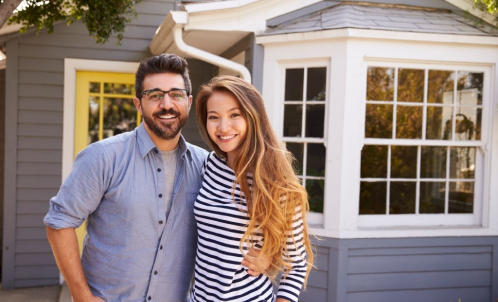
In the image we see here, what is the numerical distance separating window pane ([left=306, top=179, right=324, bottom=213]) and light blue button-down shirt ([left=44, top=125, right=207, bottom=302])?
2.35 metres

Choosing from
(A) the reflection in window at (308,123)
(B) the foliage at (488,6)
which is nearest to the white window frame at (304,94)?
(A) the reflection in window at (308,123)

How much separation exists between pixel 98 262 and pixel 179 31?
8.33 ft

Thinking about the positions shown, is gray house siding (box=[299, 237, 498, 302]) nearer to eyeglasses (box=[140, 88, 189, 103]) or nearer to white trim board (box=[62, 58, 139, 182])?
eyeglasses (box=[140, 88, 189, 103])

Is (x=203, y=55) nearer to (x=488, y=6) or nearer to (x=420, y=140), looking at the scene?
(x=420, y=140)

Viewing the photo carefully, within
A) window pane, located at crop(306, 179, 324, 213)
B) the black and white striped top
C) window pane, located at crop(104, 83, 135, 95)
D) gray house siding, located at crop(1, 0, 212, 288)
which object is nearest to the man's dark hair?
the black and white striped top

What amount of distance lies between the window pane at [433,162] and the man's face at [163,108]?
2937 mm

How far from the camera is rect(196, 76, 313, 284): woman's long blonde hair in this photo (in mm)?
1861

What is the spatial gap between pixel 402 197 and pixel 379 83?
3.38 feet

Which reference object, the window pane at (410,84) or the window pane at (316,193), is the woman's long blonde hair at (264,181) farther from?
the window pane at (410,84)

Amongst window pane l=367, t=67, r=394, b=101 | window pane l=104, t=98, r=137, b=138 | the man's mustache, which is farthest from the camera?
window pane l=104, t=98, r=137, b=138

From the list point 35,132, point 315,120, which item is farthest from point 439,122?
point 35,132

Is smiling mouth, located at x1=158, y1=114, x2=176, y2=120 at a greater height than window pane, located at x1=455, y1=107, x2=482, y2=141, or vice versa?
window pane, located at x1=455, y1=107, x2=482, y2=141

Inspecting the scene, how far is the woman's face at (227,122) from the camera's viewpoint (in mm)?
1930

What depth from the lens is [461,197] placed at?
4.43 m
